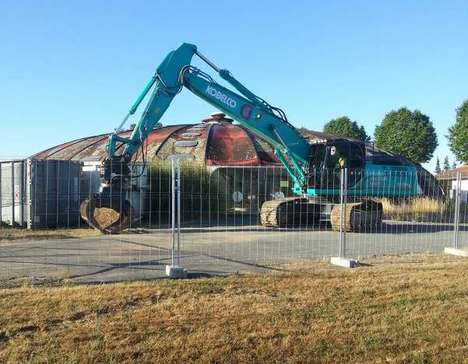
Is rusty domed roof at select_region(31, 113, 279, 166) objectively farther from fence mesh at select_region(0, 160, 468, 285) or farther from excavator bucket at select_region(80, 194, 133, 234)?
excavator bucket at select_region(80, 194, 133, 234)

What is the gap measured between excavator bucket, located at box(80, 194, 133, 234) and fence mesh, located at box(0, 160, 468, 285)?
1.34ft

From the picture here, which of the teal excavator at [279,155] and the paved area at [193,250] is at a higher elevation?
the teal excavator at [279,155]

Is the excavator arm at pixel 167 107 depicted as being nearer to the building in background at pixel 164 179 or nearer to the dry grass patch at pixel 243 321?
the building in background at pixel 164 179

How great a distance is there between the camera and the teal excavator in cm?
1559

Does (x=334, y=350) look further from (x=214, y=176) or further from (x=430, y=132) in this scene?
(x=430, y=132)

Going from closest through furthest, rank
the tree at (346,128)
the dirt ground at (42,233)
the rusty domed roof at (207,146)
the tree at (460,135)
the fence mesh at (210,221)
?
the fence mesh at (210,221) → the dirt ground at (42,233) → the rusty domed roof at (207,146) → the tree at (460,135) → the tree at (346,128)

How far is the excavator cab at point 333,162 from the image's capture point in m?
18.8

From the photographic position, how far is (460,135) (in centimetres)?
4575

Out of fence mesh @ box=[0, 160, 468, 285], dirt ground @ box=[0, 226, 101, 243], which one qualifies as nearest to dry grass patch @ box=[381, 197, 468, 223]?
fence mesh @ box=[0, 160, 468, 285]

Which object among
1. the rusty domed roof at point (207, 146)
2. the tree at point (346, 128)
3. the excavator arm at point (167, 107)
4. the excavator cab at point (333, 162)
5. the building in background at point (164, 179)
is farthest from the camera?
the tree at point (346, 128)

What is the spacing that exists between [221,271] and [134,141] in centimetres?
787

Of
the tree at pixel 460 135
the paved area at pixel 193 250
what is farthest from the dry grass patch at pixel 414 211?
the tree at pixel 460 135

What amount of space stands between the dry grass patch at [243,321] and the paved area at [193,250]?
3.99 ft

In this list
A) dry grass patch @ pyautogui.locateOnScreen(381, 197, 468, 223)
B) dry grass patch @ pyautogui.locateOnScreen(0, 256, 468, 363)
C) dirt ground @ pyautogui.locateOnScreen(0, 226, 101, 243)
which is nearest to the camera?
dry grass patch @ pyautogui.locateOnScreen(0, 256, 468, 363)
